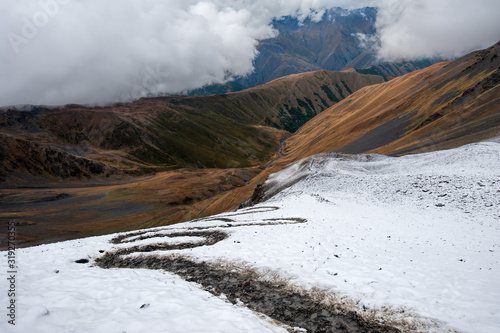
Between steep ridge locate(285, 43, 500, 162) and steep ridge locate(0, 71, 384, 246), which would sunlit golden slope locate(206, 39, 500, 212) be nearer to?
steep ridge locate(285, 43, 500, 162)

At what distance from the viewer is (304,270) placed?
10.5 m

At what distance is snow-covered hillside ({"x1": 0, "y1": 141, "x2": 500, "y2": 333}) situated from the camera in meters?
6.82

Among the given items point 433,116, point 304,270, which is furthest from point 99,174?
point 433,116

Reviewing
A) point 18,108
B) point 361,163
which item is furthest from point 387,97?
point 18,108

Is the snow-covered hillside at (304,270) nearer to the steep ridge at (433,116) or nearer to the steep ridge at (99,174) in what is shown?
the steep ridge at (99,174)

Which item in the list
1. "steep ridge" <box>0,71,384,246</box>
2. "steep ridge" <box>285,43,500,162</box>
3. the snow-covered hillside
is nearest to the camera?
the snow-covered hillside

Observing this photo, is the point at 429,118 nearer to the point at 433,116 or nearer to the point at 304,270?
the point at 433,116

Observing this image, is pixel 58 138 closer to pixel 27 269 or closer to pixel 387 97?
pixel 27 269

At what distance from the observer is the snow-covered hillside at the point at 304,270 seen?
269 inches

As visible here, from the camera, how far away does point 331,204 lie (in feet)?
89.5

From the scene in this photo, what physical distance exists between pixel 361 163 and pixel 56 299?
4547 centimetres

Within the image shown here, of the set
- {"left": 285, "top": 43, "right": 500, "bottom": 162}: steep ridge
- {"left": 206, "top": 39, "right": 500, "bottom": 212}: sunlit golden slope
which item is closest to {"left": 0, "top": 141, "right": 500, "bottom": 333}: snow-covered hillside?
{"left": 206, "top": 39, "right": 500, "bottom": 212}: sunlit golden slope

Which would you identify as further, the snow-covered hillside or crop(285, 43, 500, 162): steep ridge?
crop(285, 43, 500, 162): steep ridge

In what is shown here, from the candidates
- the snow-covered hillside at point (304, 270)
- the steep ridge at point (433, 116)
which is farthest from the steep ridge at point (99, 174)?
the steep ridge at point (433, 116)
